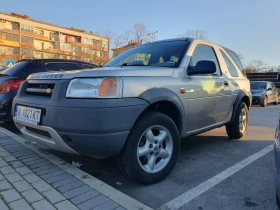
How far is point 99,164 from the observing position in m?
3.42

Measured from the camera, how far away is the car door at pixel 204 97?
3.27 m

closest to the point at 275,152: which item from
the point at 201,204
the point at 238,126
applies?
the point at 201,204

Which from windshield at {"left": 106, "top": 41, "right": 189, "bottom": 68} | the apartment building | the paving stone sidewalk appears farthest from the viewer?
the apartment building

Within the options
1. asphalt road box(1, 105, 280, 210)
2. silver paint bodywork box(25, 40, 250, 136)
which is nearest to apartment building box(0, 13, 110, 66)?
silver paint bodywork box(25, 40, 250, 136)

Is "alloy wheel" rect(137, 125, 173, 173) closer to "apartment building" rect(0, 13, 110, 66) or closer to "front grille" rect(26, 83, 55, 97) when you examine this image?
"front grille" rect(26, 83, 55, 97)

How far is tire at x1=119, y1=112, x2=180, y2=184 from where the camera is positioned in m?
2.50

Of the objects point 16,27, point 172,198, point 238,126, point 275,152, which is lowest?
point 172,198

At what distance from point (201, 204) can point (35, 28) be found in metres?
72.9

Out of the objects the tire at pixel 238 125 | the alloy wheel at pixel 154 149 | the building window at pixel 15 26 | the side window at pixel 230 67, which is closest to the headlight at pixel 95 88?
the alloy wheel at pixel 154 149

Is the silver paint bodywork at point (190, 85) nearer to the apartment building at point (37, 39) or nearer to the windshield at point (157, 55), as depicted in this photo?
the windshield at point (157, 55)

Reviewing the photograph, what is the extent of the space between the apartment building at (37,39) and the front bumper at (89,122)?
47.7 m

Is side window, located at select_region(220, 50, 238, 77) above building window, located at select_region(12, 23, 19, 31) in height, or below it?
below

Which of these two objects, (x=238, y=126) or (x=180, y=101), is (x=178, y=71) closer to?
(x=180, y=101)

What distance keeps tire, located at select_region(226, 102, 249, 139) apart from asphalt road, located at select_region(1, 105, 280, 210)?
0.32 m
